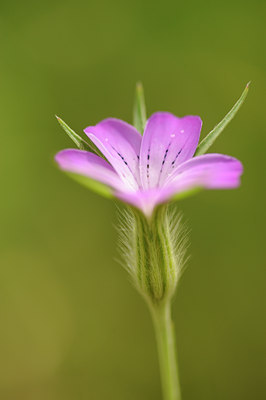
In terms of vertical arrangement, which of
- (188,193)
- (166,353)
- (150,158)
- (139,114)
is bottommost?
(166,353)

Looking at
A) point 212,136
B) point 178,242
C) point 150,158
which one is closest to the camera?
point 212,136

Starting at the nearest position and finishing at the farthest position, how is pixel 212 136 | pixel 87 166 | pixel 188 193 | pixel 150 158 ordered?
1. pixel 188 193
2. pixel 87 166
3. pixel 212 136
4. pixel 150 158

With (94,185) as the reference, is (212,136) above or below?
above

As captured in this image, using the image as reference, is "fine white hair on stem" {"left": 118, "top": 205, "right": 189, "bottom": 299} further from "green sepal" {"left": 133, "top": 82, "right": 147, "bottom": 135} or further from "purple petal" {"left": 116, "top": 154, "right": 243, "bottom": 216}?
"green sepal" {"left": 133, "top": 82, "right": 147, "bottom": 135}

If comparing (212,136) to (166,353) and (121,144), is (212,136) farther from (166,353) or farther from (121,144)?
(166,353)

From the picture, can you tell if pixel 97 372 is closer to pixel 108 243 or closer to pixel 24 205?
pixel 108 243

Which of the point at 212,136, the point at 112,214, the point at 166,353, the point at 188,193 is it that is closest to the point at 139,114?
the point at 212,136

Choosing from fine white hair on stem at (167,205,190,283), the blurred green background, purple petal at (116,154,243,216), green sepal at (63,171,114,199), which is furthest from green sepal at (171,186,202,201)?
the blurred green background
